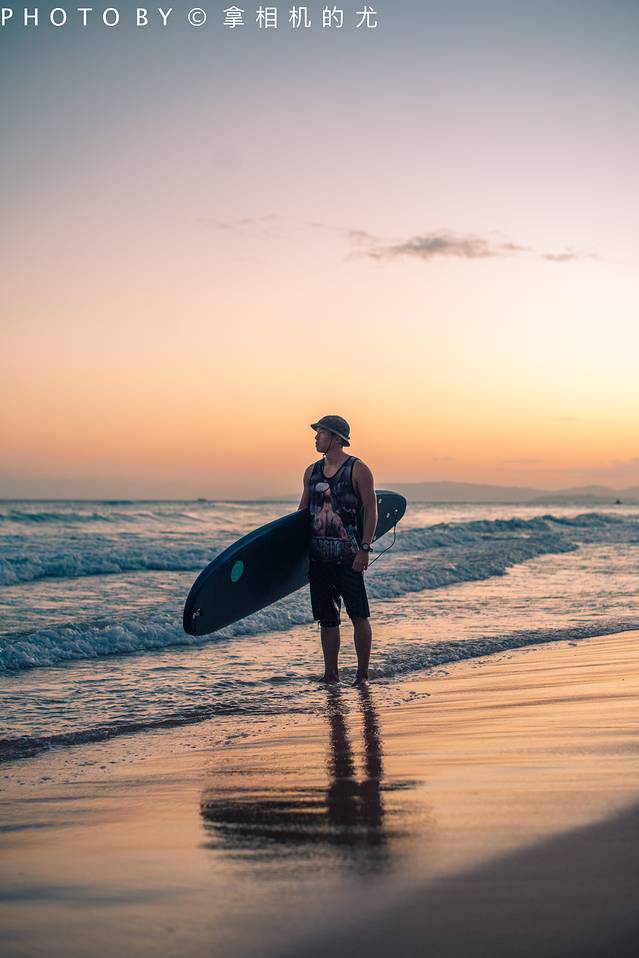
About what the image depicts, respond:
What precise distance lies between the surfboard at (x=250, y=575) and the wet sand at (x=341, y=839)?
1.92m

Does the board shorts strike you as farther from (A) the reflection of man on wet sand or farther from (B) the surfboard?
(A) the reflection of man on wet sand

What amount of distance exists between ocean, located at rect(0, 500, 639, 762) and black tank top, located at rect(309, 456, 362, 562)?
3.18 ft

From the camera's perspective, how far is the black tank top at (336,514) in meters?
5.94

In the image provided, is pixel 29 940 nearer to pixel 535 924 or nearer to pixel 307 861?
pixel 307 861

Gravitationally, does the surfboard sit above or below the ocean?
above

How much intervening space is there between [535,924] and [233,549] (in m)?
4.75

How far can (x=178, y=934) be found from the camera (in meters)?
1.99

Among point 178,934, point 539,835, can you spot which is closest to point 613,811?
point 539,835

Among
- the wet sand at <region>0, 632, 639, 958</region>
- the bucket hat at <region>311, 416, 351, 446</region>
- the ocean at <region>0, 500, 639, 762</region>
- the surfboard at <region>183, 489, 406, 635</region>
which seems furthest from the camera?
the surfboard at <region>183, 489, 406, 635</region>

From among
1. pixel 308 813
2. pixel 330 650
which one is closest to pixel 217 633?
pixel 330 650

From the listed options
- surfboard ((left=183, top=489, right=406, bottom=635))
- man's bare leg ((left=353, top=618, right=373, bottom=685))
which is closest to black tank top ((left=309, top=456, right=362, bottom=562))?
surfboard ((left=183, top=489, right=406, bottom=635))

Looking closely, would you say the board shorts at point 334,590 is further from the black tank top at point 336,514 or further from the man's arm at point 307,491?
the man's arm at point 307,491

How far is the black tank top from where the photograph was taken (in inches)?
234

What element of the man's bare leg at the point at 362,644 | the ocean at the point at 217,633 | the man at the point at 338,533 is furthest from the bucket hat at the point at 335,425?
the ocean at the point at 217,633
